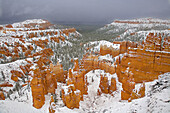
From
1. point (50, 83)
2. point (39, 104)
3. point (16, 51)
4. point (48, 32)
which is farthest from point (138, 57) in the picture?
point (48, 32)

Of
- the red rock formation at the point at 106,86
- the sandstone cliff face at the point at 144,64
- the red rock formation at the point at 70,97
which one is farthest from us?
the red rock formation at the point at 106,86

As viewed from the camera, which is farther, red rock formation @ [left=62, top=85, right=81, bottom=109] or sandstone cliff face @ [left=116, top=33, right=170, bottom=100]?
sandstone cliff face @ [left=116, top=33, right=170, bottom=100]

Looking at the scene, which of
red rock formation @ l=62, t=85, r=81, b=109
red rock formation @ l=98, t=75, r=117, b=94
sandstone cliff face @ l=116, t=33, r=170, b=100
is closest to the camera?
red rock formation @ l=62, t=85, r=81, b=109

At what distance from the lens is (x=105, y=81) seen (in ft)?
64.8

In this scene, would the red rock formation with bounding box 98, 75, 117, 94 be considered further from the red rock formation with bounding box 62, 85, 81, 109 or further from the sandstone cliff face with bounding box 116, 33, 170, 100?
the red rock formation with bounding box 62, 85, 81, 109

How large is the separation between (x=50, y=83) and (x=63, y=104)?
580 centimetres

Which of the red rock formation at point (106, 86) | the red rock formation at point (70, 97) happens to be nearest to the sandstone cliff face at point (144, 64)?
the red rock formation at point (106, 86)

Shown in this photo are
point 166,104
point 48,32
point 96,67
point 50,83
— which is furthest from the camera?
point 48,32

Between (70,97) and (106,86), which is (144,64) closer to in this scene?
(106,86)

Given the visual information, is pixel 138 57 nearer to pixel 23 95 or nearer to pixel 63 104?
pixel 63 104

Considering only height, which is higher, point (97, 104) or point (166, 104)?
point (166, 104)

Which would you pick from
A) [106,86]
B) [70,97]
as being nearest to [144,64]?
[106,86]

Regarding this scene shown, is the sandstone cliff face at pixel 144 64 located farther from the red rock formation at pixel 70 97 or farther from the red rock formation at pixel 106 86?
the red rock formation at pixel 70 97

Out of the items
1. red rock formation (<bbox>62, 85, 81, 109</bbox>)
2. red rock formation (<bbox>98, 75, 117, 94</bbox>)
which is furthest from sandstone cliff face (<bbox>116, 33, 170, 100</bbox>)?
red rock formation (<bbox>62, 85, 81, 109</bbox>)
